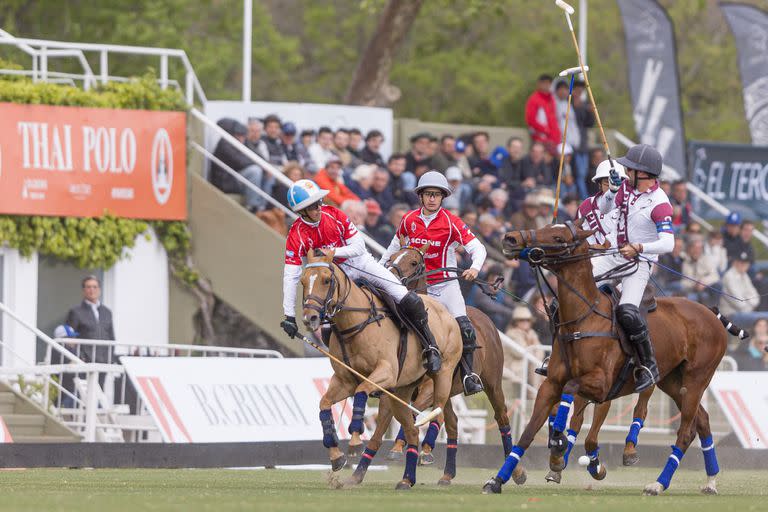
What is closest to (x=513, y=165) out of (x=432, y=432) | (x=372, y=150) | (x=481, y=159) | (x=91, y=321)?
(x=481, y=159)

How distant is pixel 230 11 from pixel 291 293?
28108mm

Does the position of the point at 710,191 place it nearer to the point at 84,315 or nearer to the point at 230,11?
the point at 84,315

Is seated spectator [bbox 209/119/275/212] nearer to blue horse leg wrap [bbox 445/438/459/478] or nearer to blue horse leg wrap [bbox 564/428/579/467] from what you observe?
blue horse leg wrap [bbox 445/438/459/478]

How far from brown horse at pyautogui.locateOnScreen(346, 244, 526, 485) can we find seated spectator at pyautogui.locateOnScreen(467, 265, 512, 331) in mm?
4976

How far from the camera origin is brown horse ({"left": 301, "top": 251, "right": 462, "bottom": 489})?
1182 centimetres

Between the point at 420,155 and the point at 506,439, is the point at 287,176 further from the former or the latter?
the point at 506,439

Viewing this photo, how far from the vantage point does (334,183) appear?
19.4m

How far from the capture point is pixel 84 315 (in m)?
18.0

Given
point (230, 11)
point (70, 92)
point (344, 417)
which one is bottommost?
point (344, 417)

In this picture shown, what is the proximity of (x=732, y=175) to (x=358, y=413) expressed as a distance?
1440cm

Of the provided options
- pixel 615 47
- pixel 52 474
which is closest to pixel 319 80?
pixel 615 47

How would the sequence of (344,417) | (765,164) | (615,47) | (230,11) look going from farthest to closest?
1. (615,47)
2. (230,11)
3. (765,164)
4. (344,417)

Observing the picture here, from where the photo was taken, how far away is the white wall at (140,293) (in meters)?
20.2

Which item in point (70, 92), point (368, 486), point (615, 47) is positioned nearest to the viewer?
point (368, 486)
